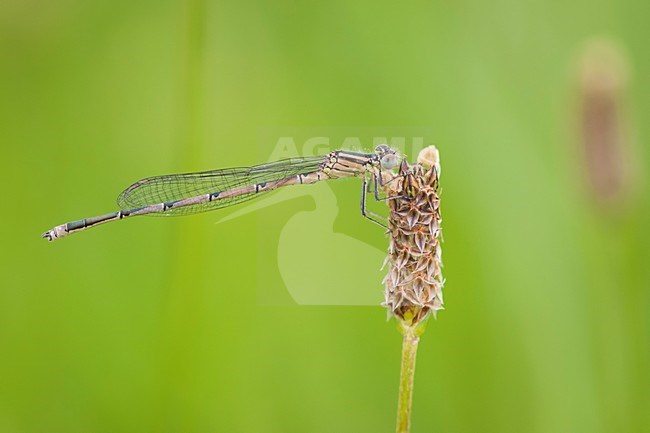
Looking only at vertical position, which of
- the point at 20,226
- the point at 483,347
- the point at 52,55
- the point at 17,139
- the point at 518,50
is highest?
the point at 518,50

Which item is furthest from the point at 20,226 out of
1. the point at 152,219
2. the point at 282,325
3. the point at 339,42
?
the point at 339,42

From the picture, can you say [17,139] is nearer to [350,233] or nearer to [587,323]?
[350,233]

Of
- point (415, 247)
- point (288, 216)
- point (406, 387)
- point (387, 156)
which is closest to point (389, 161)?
point (387, 156)

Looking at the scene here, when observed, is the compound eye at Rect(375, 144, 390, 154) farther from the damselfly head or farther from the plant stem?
the plant stem

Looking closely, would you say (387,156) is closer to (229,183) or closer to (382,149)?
(382,149)

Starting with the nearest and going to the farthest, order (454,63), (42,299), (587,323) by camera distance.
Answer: (42,299) → (587,323) → (454,63)

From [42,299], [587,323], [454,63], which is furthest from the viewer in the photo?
[454,63]
